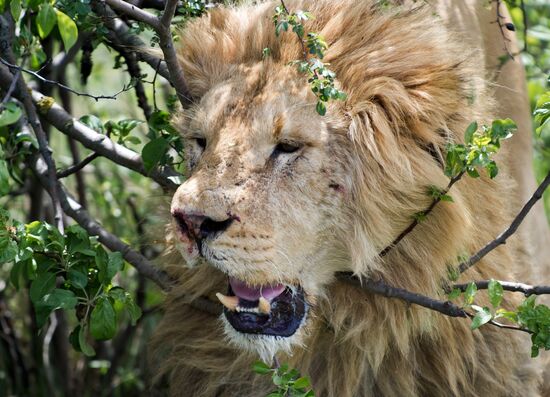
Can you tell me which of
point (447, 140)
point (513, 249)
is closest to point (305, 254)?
point (447, 140)

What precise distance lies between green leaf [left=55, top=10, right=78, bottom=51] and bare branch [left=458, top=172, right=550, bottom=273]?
1162mm

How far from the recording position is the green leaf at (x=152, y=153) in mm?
2572

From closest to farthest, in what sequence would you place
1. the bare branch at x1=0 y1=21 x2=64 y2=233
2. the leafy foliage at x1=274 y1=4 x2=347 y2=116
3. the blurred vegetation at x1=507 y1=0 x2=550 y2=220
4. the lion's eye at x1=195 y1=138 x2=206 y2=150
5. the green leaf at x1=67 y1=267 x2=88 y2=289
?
the leafy foliage at x1=274 y1=4 x2=347 y2=116
the green leaf at x1=67 y1=267 x2=88 y2=289
the lion's eye at x1=195 y1=138 x2=206 y2=150
the bare branch at x1=0 y1=21 x2=64 y2=233
the blurred vegetation at x1=507 y1=0 x2=550 y2=220

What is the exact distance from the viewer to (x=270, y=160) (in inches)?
90.7

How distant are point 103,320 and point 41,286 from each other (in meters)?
0.17

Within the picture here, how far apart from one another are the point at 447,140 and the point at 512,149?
94cm

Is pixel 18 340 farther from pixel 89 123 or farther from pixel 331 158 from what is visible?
pixel 331 158

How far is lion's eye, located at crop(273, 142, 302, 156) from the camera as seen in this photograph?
2.32 meters

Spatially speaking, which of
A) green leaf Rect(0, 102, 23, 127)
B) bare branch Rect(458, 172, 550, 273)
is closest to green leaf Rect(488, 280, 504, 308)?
bare branch Rect(458, 172, 550, 273)

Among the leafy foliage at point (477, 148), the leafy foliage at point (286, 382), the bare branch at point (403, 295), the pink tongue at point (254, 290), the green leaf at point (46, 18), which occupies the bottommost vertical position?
the bare branch at point (403, 295)

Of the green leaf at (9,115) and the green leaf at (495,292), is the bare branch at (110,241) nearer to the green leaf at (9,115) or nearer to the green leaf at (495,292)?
the green leaf at (9,115)

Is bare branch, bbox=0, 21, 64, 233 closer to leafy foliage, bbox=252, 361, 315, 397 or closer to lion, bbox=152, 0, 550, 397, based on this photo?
lion, bbox=152, 0, 550, 397

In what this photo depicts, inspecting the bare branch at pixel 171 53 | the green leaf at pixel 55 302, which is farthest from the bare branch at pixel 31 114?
the bare branch at pixel 171 53

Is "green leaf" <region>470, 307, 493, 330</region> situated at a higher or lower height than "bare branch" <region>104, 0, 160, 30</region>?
lower
